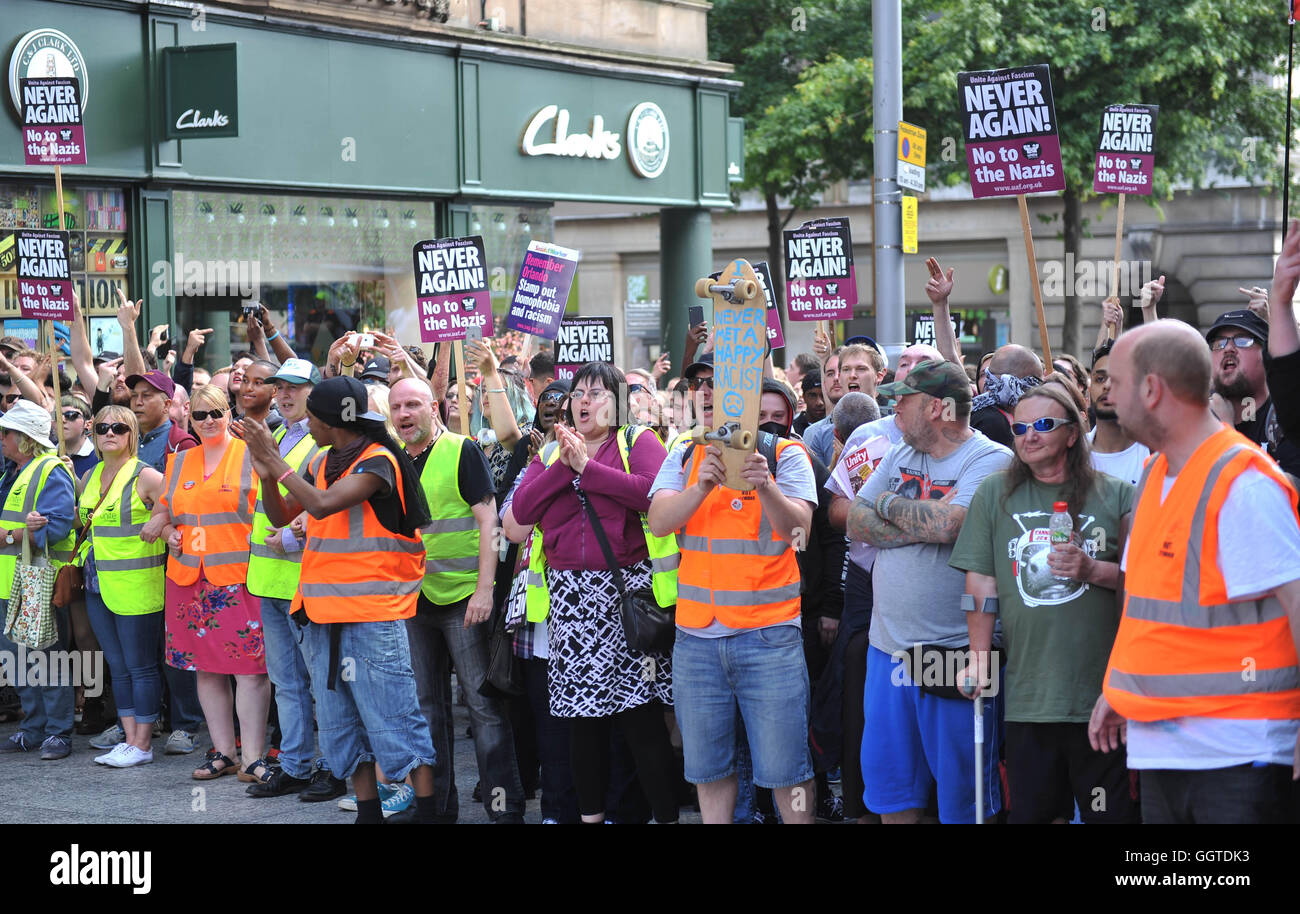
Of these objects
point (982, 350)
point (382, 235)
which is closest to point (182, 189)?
point (382, 235)

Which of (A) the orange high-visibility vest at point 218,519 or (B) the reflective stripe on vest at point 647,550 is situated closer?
(B) the reflective stripe on vest at point 647,550

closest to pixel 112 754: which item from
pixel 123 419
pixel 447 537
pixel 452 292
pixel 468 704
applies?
pixel 123 419

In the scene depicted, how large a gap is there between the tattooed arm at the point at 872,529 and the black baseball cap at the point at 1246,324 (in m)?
1.38

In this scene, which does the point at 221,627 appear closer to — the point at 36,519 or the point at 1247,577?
the point at 36,519

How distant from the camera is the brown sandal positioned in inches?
322

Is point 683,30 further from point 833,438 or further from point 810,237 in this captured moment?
point 833,438

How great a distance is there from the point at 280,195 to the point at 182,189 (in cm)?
127

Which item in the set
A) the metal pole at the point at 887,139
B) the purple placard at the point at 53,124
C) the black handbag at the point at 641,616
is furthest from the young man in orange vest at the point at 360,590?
the metal pole at the point at 887,139

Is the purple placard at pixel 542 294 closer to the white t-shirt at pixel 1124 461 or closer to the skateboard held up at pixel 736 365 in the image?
the skateboard held up at pixel 736 365

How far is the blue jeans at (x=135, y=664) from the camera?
862 cm

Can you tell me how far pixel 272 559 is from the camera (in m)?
7.62

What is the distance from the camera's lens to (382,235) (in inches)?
659

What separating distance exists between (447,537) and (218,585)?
1.68 meters

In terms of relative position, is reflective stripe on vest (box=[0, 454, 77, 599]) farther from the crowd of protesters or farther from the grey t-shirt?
the grey t-shirt
